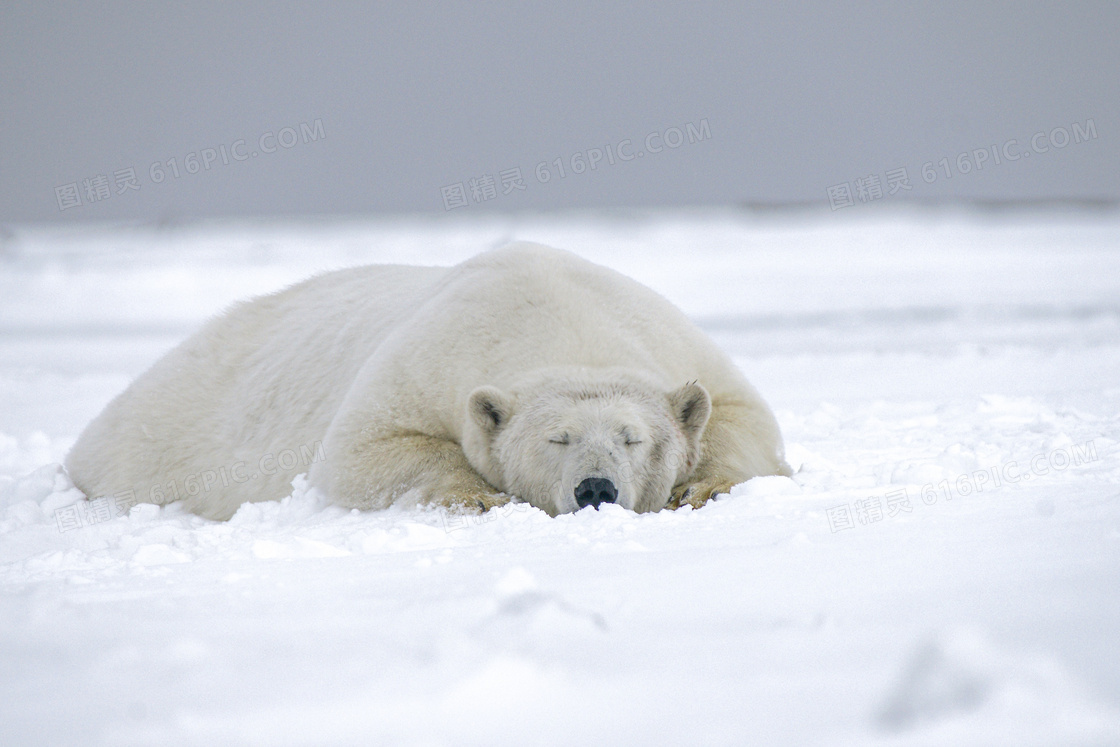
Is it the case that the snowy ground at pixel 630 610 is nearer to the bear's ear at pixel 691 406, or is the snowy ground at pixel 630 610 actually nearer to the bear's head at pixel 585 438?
the bear's head at pixel 585 438

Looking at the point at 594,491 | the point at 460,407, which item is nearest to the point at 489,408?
the point at 460,407

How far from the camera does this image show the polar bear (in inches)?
159

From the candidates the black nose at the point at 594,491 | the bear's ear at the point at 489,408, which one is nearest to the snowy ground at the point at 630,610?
the black nose at the point at 594,491

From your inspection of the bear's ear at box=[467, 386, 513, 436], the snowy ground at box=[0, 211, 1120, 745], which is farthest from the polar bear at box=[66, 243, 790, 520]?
the snowy ground at box=[0, 211, 1120, 745]

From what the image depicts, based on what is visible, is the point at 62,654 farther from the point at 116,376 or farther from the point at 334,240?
the point at 334,240

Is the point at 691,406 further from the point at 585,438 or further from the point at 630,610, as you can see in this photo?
the point at 630,610

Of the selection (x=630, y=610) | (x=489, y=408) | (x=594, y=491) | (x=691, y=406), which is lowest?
(x=594, y=491)

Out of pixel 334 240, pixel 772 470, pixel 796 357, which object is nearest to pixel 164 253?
pixel 334 240

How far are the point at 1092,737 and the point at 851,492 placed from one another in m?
2.34

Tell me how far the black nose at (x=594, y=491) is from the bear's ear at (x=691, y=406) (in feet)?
1.79

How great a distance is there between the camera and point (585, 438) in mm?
3902

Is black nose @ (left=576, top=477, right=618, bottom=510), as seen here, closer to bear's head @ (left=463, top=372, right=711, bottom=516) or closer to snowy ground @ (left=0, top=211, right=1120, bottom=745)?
bear's head @ (left=463, top=372, right=711, bottom=516)

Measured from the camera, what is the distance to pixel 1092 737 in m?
1.45

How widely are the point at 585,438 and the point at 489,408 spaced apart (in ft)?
1.39
